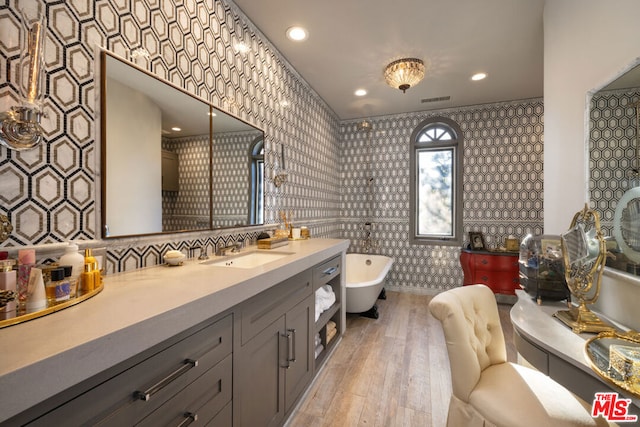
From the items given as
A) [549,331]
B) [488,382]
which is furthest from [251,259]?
[549,331]

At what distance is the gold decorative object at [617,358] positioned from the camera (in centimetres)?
84

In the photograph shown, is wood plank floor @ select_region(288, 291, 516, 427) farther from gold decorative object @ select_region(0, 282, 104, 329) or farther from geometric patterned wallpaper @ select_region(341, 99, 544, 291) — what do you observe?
gold decorative object @ select_region(0, 282, 104, 329)

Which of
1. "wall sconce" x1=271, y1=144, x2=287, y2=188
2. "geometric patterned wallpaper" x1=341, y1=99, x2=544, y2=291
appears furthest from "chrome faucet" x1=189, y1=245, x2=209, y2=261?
"geometric patterned wallpaper" x1=341, y1=99, x2=544, y2=291

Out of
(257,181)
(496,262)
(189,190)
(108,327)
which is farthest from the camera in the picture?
(496,262)

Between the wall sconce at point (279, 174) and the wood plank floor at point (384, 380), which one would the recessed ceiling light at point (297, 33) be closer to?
the wall sconce at point (279, 174)

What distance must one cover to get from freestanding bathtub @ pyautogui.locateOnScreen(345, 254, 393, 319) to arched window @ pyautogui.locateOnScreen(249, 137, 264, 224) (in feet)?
4.62

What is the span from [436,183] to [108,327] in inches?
183

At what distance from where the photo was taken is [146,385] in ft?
2.71

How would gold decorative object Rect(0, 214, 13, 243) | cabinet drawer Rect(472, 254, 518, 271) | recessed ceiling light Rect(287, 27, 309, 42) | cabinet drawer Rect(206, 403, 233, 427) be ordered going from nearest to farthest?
1. gold decorative object Rect(0, 214, 13, 243)
2. cabinet drawer Rect(206, 403, 233, 427)
3. recessed ceiling light Rect(287, 27, 309, 42)
4. cabinet drawer Rect(472, 254, 518, 271)

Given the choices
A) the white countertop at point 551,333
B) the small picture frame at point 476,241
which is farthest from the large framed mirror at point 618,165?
the small picture frame at point 476,241

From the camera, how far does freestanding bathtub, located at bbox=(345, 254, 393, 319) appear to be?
3244 mm

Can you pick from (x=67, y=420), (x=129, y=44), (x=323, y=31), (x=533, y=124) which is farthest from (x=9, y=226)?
(x=533, y=124)

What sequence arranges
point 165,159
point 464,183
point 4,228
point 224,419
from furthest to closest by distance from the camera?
point 464,183 < point 165,159 < point 224,419 < point 4,228

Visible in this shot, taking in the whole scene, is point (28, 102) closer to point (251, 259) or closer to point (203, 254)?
point (203, 254)
